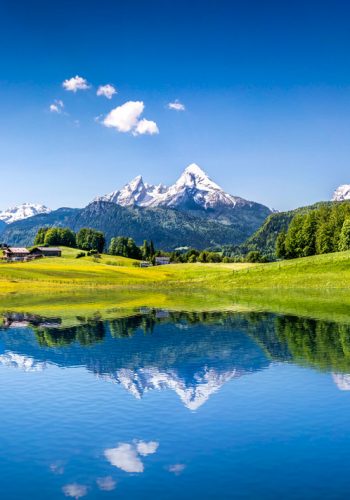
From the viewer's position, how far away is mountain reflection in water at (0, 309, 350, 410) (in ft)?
122

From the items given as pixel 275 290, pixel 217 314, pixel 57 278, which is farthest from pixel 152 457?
pixel 57 278

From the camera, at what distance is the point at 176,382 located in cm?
3584

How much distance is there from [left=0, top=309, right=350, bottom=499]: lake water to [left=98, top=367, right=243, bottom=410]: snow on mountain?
0.13m

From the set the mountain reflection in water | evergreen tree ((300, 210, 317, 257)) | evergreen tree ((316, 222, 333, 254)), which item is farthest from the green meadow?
evergreen tree ((300, 210, 317, 257))

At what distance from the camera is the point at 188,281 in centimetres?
15225

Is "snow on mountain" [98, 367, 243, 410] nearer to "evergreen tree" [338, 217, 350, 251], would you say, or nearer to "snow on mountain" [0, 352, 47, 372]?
"snow on mountain" [0, 352, 47, 372]

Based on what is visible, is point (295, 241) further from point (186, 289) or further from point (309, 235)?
point (186, 289)

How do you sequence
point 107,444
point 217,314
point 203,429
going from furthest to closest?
point 217,314
point 203,429
point 107,444

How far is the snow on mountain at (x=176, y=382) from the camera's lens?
32500mm

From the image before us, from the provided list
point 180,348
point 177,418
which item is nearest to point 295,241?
point 180,348

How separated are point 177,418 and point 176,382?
7469 millimetres

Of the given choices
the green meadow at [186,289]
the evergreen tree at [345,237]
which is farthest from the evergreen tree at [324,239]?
the green meadow at [186,289]

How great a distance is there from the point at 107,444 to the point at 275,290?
319 feet

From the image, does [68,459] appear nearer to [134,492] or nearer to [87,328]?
[134,492]
